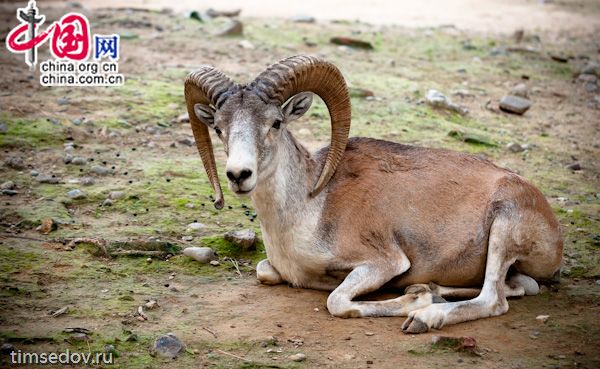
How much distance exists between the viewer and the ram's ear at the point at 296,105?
30.5ft

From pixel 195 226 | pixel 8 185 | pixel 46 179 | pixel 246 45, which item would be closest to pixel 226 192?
pixel 195 226

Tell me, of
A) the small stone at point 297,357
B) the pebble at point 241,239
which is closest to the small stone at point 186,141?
the pebble at point 241,239

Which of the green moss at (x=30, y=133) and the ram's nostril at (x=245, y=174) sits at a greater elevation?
the ram's nostril at (x=245, y=174)

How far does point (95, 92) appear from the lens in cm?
1593

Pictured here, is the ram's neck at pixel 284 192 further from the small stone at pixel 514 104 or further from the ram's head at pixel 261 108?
the small stone at pixel 514 104

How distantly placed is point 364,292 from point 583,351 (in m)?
2.17

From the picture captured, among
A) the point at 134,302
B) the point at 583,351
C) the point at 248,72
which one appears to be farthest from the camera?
the point at 248,72

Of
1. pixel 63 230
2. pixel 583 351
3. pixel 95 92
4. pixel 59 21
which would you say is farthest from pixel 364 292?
pixel 59 21

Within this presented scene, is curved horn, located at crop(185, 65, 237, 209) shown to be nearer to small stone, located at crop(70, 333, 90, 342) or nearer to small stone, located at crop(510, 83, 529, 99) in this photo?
small stone, located at crop(70, 333, 90, 342)

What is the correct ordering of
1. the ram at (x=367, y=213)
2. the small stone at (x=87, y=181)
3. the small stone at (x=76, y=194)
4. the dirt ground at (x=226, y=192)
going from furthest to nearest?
the small stone at (x=87, y=181) < the small stone at (x=76, y=194) < the ram at (x=367, y=213) < the dirt ground at (x=226, y=192)

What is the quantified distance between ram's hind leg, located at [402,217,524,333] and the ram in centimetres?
1

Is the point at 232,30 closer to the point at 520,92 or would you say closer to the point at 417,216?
the point at 520,92

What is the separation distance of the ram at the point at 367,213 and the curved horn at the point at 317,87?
0.01 m

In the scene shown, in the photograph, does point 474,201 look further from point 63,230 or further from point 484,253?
point 63,230
